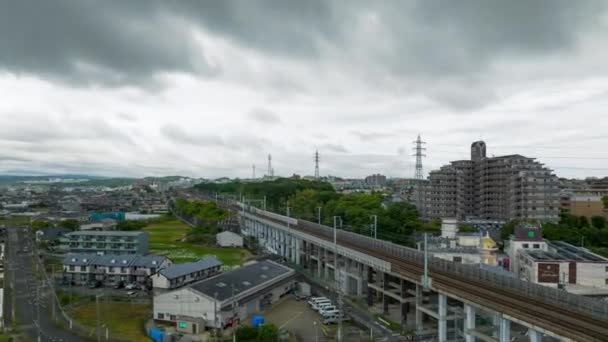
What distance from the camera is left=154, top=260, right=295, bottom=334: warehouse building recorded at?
24656 mm

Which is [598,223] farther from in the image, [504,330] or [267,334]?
[267,334]

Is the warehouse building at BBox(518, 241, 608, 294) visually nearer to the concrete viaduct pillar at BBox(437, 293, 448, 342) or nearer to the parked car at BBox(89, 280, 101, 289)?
the concrete viaduct pillar at BBox(437, 293, 448, 342)

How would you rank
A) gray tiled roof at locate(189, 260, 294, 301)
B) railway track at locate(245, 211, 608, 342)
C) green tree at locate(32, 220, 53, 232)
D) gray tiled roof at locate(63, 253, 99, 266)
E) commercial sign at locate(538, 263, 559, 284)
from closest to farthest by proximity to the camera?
railway track at locate(245, 211, 608, 342) → gray tiled roof at locate(189, 260, 294, 301) → commercial sign at locate(538, 263, 559, 284) → gray tiled roof at locate(63, 253, 99, 266) → green tree at locate(32, 220, 53, 232)

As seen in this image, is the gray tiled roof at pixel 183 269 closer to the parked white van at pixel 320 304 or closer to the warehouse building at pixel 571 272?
the parked white van at pixel 320 304

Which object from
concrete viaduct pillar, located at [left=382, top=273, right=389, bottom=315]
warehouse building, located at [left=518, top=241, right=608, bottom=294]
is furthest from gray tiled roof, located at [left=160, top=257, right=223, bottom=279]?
warehouse building, located at [left=518, top=241, right=608, bottom=294]

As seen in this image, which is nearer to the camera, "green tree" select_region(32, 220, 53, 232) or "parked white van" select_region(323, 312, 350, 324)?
"parked white van" select_region(323, 312, 350, 324)

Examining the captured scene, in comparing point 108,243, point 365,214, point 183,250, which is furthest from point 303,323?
point 365,214

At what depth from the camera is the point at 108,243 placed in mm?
45375

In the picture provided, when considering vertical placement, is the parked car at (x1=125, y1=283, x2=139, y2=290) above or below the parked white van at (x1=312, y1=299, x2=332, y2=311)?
below

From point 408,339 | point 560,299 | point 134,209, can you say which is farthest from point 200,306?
point 134,209

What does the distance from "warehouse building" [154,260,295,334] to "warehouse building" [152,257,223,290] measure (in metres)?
4.44

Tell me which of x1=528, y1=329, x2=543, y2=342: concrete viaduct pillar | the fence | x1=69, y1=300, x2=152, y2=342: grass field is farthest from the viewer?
x1=69, y1=300, x2=152, y2=342: grass field

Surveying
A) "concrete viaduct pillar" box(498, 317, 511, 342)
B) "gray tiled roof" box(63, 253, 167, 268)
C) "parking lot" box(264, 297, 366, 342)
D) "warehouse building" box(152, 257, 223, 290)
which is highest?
"concrete viaduct pillar" box(498, 317, 511, 342)

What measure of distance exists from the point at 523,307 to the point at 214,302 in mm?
15050
